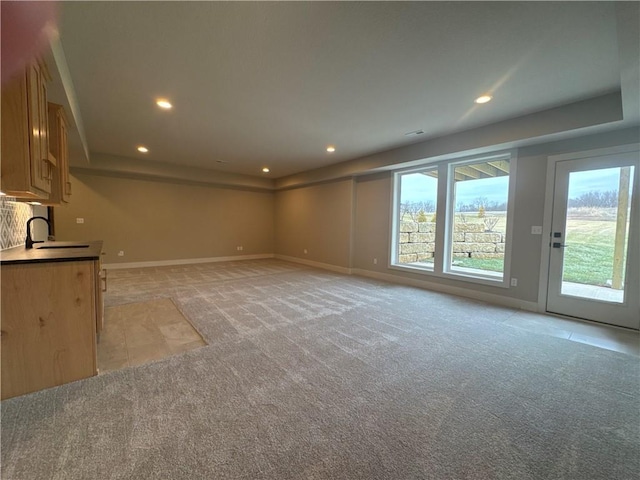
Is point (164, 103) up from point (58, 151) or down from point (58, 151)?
up

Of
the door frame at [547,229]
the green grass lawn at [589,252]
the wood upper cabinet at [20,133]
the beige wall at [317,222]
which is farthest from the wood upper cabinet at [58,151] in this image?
the green grass lawn at [589,252]

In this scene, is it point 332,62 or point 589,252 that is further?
point 589,252

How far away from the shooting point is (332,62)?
2.32 metres

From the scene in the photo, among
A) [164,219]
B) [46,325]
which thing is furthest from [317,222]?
[46,325]

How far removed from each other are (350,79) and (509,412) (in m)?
3.04

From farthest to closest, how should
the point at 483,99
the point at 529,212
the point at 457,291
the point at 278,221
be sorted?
the point at 278,221, the point at 457,291, the point at 529,212, the point at 483,99

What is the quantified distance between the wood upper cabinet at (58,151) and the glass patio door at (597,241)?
602 cm

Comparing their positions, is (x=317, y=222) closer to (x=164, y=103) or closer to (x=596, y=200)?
(x=164, y=103)

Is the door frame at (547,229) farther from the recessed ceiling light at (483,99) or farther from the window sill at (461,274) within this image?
the recessed ceiling light at (483,99)

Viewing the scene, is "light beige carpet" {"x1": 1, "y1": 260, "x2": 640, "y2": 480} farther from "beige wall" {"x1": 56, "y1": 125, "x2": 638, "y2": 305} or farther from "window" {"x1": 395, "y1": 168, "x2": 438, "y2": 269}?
"window" {"x1": 395, "y1": 168, "x2": 438, "y2": 269}

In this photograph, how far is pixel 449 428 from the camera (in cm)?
156

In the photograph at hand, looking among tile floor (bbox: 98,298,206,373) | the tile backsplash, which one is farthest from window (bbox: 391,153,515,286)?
the tile backsplash

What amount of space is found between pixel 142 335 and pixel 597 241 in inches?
217

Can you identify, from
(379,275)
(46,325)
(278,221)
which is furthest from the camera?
(278,221)
